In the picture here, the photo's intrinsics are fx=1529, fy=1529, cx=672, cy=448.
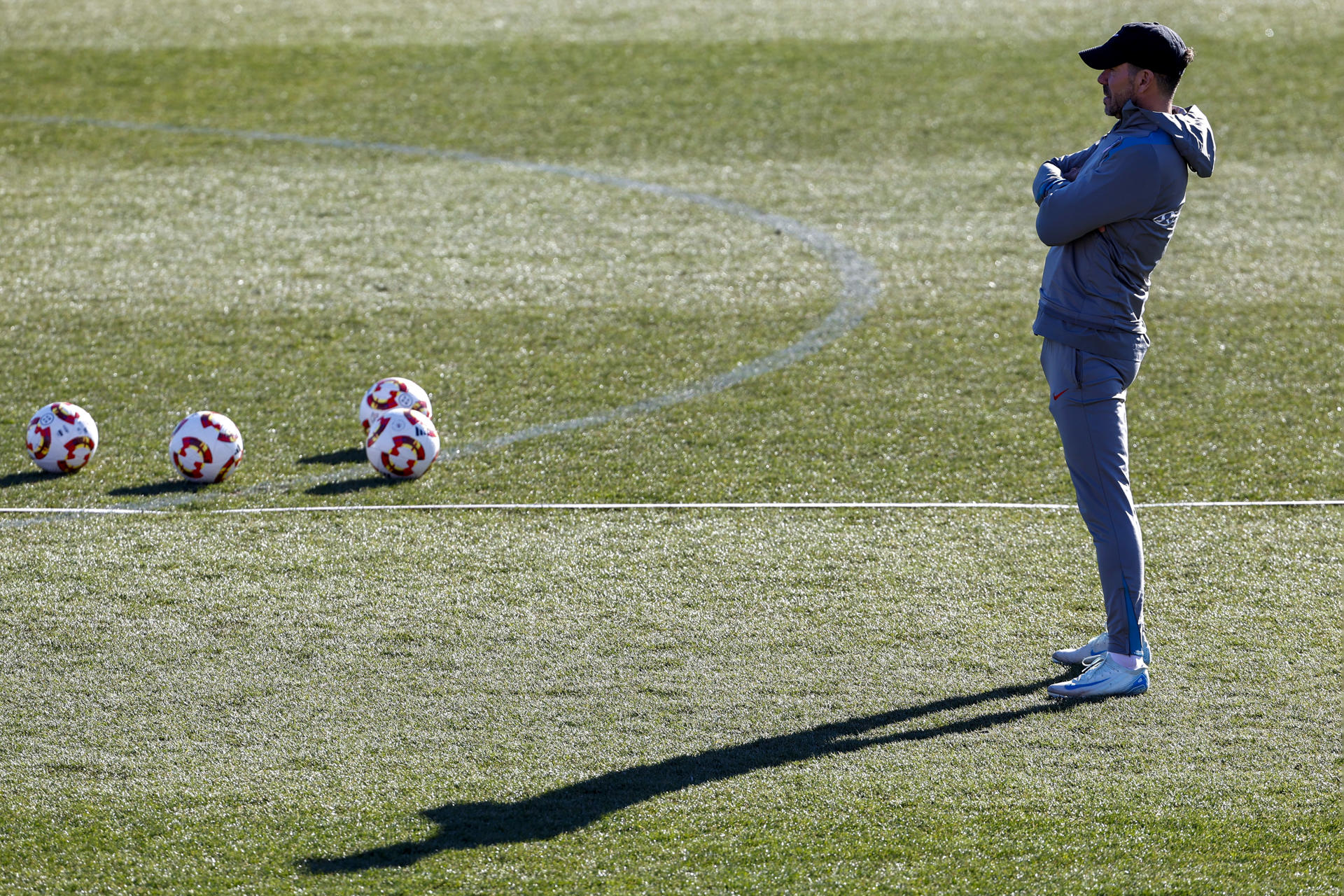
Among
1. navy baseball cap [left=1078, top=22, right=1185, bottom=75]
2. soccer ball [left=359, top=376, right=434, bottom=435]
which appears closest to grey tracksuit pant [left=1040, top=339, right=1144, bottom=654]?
navy baseball cap [left=1078, top=22, right=1185, bottom=75]

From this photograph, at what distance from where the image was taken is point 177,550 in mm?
6582

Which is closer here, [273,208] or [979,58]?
[273,208]

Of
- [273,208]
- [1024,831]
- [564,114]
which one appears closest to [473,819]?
[1024,831]

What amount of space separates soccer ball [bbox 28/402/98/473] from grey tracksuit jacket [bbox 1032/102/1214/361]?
4740 mm

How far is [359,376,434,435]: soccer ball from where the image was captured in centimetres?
789

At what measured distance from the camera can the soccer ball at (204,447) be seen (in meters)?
7.32

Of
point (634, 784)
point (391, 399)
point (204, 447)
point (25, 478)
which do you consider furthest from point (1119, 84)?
point (25, 478)

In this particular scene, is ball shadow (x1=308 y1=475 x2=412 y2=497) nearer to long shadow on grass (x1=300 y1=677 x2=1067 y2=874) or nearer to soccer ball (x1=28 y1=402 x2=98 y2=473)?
soccer ball (x1=28 y1=402 x2=98 y2=473)

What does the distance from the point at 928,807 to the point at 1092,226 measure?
6.30ft

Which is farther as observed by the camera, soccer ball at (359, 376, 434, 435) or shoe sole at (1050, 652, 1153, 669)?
soccer ball at (359, 376, 434, 435)

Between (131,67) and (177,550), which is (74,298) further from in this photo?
(131,67)

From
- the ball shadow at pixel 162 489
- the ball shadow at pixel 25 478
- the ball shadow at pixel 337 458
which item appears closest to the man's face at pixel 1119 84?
the ball shadow at pixel 337 458

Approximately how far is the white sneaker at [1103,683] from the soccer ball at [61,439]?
4.84 metres

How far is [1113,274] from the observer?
507 cm
